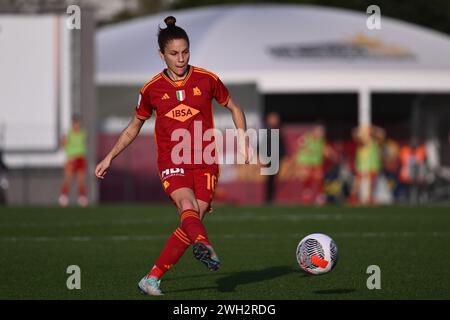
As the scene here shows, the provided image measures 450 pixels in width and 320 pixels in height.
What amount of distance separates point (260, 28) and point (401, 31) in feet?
16.2

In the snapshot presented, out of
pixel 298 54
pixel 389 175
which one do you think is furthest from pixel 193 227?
pixel 298 54

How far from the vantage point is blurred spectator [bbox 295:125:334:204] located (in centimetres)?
3083

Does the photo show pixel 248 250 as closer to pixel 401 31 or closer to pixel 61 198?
pixel 61 198

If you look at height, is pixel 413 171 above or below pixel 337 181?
above

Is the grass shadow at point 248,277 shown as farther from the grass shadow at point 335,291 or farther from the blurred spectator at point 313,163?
the blurred spectator at point 313,163

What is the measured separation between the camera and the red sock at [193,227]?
328 inches

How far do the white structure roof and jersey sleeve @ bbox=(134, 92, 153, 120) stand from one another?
Answer: 25692 millimetres

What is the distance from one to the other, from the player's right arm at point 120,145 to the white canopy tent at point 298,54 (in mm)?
25467

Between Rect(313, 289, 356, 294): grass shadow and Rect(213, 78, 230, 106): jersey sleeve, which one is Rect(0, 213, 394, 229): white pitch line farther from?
Rect(313, 289, 356, 294): grass shadow

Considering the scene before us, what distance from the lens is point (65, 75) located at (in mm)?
29922

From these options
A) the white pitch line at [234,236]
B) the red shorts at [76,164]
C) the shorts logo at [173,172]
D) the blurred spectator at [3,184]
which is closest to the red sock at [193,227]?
the shorts logo at [173,172]

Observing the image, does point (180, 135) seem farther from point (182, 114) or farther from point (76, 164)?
point (76, 164)

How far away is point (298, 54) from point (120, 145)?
89.3 feet

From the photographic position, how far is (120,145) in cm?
916
